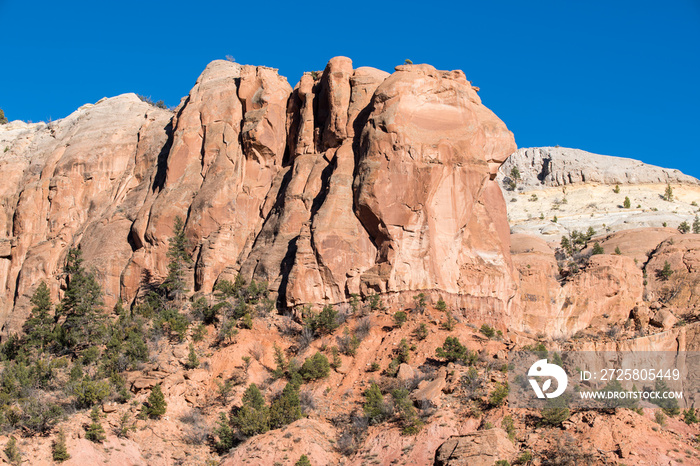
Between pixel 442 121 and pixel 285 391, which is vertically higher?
pixel 442 121

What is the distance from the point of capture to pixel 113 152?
65062 mm

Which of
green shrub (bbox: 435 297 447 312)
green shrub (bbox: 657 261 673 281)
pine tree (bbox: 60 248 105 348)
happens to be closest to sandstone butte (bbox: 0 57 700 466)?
green shrub (bbox: 435 297 447 312)

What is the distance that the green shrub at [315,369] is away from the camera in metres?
40.6

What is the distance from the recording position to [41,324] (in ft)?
159

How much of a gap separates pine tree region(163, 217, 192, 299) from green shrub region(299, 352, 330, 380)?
1128cm

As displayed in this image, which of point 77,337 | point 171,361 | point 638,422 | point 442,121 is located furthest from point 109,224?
point 638,422

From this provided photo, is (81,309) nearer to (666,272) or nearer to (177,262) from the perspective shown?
(177,262)

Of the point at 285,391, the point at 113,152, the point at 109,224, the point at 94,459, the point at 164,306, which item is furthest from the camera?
the point at 113,152

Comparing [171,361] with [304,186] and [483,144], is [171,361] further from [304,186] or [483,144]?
[483,144]

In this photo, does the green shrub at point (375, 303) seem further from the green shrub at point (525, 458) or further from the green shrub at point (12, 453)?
the green shrub at point (12, 453)

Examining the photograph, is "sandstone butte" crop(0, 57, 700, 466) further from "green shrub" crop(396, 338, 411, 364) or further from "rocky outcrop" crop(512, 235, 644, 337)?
"green shrub" crop(396, 338, 411, 364)

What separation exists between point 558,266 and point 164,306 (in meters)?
25.8

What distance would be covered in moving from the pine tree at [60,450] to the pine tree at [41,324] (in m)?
13.1

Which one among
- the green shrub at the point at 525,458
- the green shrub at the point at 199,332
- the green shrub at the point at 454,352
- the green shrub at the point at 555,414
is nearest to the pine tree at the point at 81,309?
the green shrub at the point at 199,332
